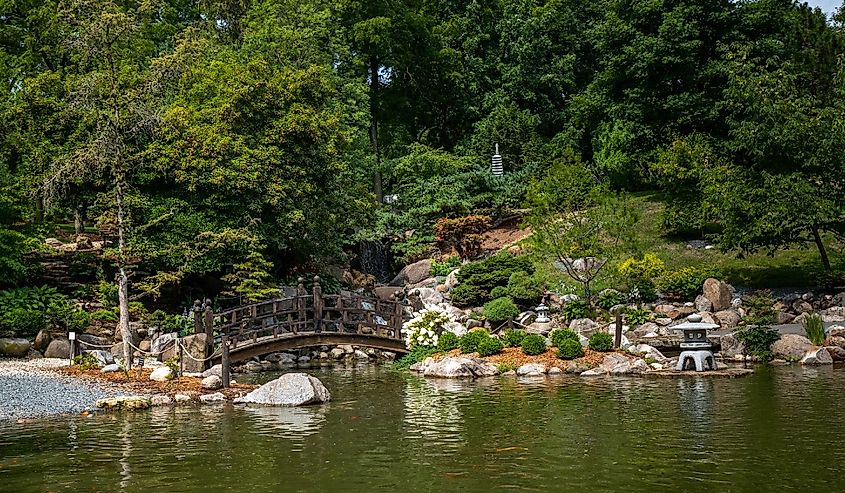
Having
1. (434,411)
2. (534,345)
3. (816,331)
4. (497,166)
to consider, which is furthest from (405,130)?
(434,411)

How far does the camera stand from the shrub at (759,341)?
19.6 m

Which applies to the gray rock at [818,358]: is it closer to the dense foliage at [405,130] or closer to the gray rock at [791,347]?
the gray rock at [791,347]

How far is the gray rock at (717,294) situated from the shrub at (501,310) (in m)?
6.90

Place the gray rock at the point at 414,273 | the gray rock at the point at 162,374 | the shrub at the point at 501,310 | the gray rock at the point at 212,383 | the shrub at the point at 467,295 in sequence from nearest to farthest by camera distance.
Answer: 1. the gray rock at the point at 212,383
2. the gray rock at the point at 162,374
3. the shrub at the point at 501,310
4. the shrub at the point at 467,295
5. the gray rock at the point at 414,273

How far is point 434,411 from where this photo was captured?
46.1ft

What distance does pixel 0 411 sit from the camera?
14.3 meters

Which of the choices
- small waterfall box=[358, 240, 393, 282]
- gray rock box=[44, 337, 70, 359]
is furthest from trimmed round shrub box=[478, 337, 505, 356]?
small waterfall box=[358, 240, 393, 282]

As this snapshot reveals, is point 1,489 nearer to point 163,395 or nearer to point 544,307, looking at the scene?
point 163,395

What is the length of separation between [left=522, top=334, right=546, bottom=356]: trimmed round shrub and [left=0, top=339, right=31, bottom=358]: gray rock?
48.2ft

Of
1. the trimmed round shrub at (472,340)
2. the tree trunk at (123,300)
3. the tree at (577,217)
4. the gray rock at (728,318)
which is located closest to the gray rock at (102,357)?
the tree trunk at (123,300)

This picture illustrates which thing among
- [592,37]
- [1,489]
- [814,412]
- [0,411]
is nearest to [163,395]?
[0,411]

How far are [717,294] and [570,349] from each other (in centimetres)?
903

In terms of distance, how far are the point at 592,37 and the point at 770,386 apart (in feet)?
102

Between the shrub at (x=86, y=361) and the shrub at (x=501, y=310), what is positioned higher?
the shrub at (x=501, y=310)
